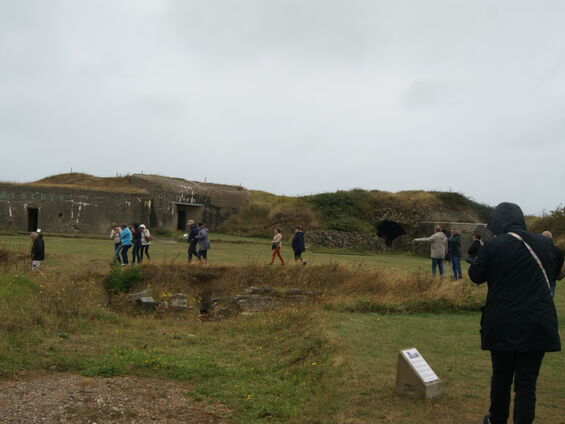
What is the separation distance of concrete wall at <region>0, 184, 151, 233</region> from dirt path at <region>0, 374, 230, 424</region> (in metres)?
21.0

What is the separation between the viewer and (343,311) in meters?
12.0

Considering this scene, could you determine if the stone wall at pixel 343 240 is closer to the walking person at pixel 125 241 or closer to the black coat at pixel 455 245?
the black coat at pixel 455 245

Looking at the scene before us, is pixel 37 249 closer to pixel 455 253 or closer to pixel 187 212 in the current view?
pixel 455 253

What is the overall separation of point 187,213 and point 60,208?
7307mm

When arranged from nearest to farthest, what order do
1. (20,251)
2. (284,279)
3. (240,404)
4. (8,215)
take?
1. (240,404)
2. (284,279)
3. (20,251)
4. (8,215)

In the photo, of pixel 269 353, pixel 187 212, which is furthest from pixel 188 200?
pixel 269 353

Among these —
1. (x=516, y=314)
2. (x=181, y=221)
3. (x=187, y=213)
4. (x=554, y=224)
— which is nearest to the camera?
(x=516, y=314)

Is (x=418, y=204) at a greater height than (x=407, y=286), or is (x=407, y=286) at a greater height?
(x=418, y=204)

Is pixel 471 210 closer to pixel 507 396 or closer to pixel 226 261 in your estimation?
pixel 226 261

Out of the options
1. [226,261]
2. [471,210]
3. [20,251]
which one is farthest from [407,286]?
[471,210]

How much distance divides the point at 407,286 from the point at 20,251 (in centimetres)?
1082

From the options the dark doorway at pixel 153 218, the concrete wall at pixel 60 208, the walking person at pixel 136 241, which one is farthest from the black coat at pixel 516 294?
the dark doorway at pixel 153 218

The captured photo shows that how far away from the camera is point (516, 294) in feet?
14.3

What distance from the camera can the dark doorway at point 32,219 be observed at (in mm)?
27031
